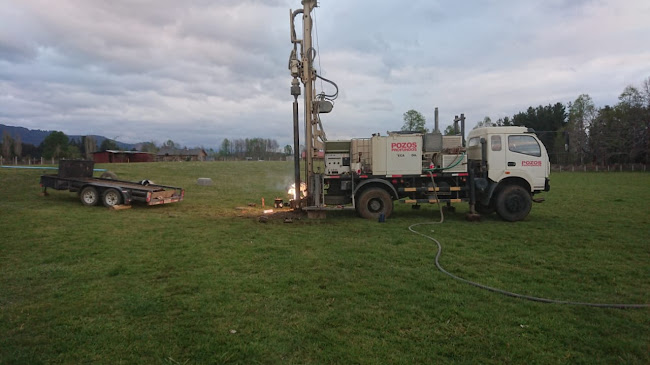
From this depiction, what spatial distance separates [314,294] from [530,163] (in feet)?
31.0

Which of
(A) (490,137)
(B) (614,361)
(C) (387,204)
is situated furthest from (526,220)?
(B) (614,361)

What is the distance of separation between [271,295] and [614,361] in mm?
3828

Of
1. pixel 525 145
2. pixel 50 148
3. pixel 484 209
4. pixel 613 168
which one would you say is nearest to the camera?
pixel 525 145

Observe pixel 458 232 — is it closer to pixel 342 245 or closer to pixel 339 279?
pixel 342 245

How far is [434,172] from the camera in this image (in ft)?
38.9

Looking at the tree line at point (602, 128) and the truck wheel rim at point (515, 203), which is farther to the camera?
the tree line at point (602, 128)

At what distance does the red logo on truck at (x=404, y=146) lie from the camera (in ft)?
38.1

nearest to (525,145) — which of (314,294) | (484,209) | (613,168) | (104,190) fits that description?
(484,209)

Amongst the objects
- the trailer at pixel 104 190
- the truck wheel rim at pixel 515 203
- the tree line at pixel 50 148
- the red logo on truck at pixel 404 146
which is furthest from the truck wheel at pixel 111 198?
the tree line at pixel 50 148

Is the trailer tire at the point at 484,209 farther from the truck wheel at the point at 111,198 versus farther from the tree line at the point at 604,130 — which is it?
the tree line at the point at 604,130

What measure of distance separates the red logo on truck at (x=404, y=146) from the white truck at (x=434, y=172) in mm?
31

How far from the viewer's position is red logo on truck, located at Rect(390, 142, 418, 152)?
1162 cm

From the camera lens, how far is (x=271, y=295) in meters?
5.04

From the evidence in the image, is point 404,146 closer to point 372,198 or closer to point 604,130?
point 372,198
